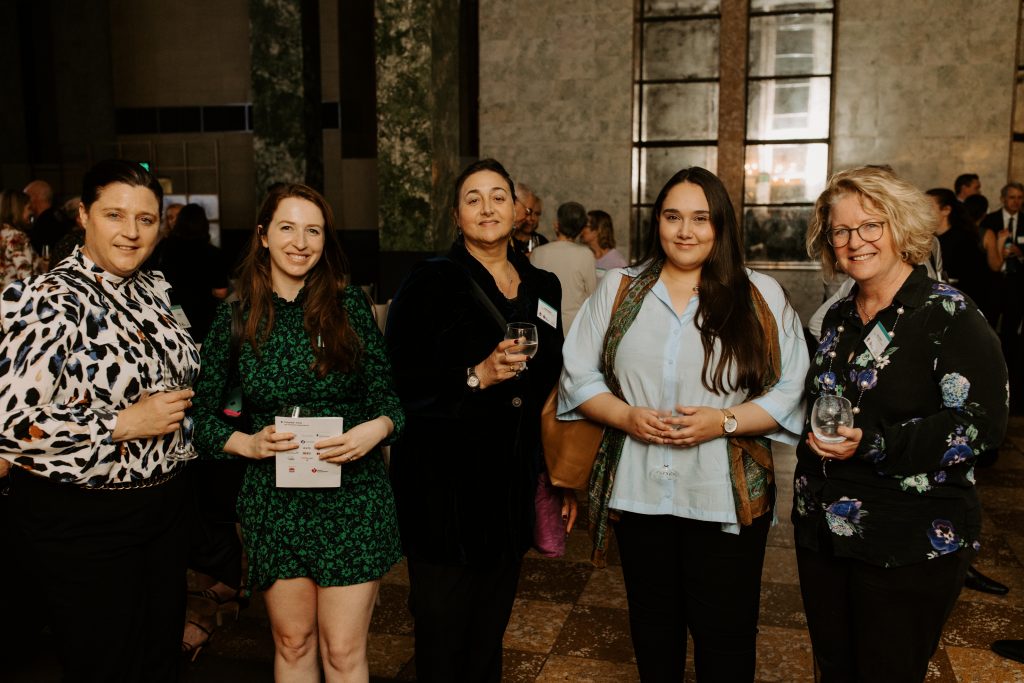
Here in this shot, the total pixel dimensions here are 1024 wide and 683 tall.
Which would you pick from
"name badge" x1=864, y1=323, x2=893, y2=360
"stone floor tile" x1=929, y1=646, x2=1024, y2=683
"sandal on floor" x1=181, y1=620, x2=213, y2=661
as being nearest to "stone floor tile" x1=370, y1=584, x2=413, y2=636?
"sandal on floor" x1=181, y1=620, x2=213, y2=661

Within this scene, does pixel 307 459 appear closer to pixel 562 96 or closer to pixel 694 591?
pixel 694 591

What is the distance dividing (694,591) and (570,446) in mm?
558

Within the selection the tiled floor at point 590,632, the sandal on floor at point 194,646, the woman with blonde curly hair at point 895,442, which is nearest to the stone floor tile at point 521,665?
the tiled floor at point 590,632

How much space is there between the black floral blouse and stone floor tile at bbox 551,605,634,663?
1530 millimetres

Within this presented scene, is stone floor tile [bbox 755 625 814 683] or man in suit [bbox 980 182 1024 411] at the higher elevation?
man in suit [bbox 980 182 1024 411]

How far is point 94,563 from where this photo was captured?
7.20 ft

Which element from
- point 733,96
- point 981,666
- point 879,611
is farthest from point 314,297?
point 733,96

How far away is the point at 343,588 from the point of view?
2.44m

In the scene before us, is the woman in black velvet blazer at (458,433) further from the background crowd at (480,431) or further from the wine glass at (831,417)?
the wine glass at (831,417)

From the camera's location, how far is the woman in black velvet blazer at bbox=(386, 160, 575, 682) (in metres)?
2.59

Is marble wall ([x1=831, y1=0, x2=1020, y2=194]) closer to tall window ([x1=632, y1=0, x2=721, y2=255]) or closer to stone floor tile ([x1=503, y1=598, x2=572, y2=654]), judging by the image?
tall window ([x1=632, y1=0, x2=721, y2=255])

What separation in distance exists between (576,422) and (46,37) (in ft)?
54.4

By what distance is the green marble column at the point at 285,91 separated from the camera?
12352mm

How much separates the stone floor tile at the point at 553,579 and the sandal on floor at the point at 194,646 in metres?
1.41
